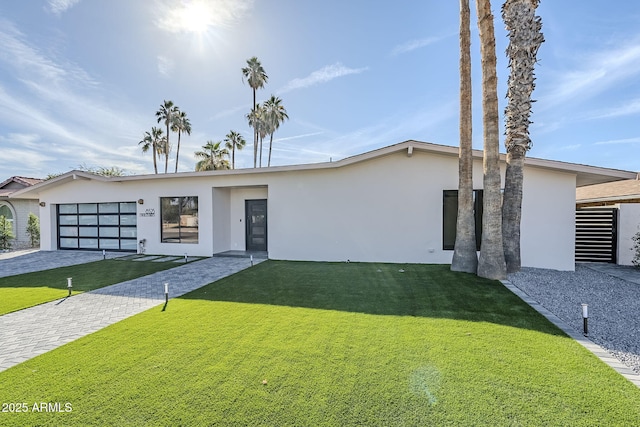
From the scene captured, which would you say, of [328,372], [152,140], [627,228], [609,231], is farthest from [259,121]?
[328,372]

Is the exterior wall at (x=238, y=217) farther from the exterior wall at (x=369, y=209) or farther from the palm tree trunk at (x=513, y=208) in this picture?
the palm tree trunk at (x=513, y=208)

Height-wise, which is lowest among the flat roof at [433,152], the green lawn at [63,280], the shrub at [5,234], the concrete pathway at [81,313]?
the green lawn at [63,280]

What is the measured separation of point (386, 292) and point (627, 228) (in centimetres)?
962

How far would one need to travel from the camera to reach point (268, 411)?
8.12ft

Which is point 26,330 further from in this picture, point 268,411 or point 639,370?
point 639,370

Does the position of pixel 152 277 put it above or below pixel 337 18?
below

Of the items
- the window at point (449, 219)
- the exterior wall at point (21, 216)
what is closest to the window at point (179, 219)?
the window at point (449, 219)

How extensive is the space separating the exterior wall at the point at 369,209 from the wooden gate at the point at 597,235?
2.81 metres

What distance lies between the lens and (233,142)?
105 feet

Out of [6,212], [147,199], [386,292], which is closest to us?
[386,292]

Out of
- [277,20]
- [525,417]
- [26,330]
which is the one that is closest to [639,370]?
[525,417]

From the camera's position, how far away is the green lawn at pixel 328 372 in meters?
2.44

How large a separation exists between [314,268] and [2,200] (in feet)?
65.7

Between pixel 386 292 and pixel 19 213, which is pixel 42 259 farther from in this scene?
pixel 386 292
